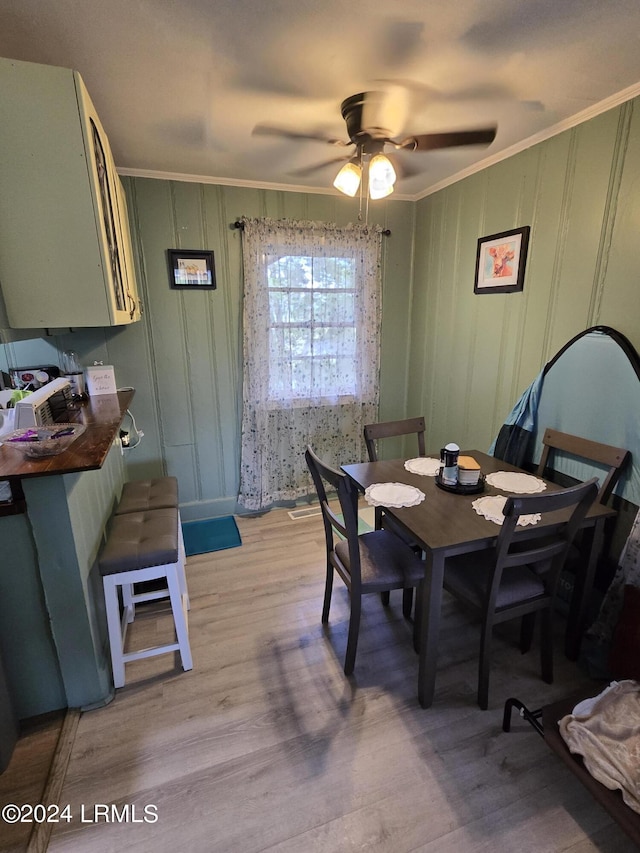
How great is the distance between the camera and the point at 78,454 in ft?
4.76

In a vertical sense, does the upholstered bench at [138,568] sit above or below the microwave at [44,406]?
below

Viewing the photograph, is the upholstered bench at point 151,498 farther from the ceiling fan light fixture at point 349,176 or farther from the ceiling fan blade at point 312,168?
the ceiling fan blade at point 312,168

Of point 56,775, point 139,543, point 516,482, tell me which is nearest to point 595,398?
point 516,482

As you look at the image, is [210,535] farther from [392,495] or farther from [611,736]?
[611,736]

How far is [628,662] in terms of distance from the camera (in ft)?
5.19

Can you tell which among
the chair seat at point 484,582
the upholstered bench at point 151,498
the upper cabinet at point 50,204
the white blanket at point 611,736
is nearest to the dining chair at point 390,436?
the chair seat at point 484,582

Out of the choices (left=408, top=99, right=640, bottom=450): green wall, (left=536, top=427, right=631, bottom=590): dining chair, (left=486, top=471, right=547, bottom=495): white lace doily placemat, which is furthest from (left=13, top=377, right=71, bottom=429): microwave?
(left=408, top=99, right=640, bottom=450): green wall

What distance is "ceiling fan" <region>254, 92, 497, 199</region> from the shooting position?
167 cm

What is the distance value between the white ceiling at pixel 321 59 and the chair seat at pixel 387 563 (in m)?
1.92

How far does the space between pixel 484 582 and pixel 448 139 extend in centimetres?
183

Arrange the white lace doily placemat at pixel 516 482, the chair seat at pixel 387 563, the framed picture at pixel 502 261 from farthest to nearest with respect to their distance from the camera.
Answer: the framed picture at pixel 502 261 → the white lace doily placemat at pixel 516 482 → the chair seat at pixel 387 563

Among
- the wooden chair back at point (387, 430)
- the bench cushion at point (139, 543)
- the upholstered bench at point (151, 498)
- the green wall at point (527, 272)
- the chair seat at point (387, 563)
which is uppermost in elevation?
the green wall at point (527, 272)

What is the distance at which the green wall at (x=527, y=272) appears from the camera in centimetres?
187

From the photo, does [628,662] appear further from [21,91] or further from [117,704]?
[21,91]
